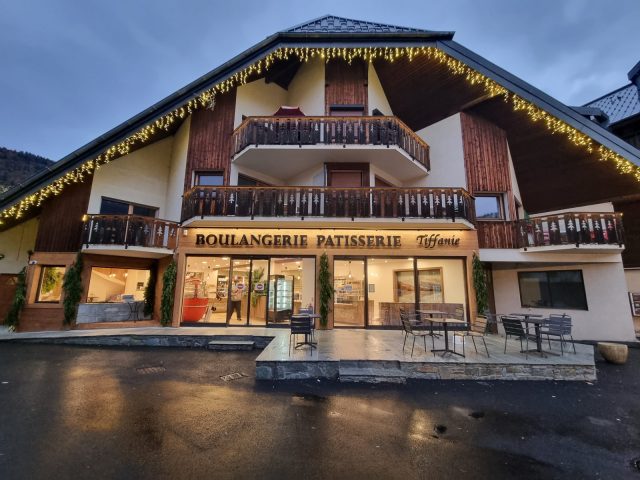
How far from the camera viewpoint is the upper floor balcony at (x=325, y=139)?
468 inches

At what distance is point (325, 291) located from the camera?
1175 cm

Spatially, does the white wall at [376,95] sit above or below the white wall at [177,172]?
above

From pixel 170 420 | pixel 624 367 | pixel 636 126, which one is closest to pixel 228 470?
pixel 170 420

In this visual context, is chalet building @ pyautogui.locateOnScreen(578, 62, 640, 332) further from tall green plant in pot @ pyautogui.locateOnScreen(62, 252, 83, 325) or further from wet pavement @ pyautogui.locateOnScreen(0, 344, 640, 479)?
tall green plant in pot @ pyautogui.locateOnScreen(62, 252, 83, 325)

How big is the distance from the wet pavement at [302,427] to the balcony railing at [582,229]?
5612 mm

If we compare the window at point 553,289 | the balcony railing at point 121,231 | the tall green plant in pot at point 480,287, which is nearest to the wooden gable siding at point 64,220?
the balcony railing at point 121,231

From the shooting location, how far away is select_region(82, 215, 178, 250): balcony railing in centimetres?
1168

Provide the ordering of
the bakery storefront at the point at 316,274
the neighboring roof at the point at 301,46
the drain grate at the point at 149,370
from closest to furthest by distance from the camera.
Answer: the drain grate at the point at 149,370, the neighboring roof at the point at 301,46, the bakery storefront at the point at 316,274

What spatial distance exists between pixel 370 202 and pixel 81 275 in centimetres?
1177

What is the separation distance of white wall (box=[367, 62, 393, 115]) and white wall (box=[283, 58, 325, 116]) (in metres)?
2.24

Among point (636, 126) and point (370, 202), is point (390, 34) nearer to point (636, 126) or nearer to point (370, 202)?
point (370, 202)

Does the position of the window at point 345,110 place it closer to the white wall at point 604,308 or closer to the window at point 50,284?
the white wall at point 604,308

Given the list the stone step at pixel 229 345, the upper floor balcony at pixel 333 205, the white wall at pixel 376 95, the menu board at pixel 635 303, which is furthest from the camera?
the white wall at pixel 376 95

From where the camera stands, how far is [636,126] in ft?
48.1
